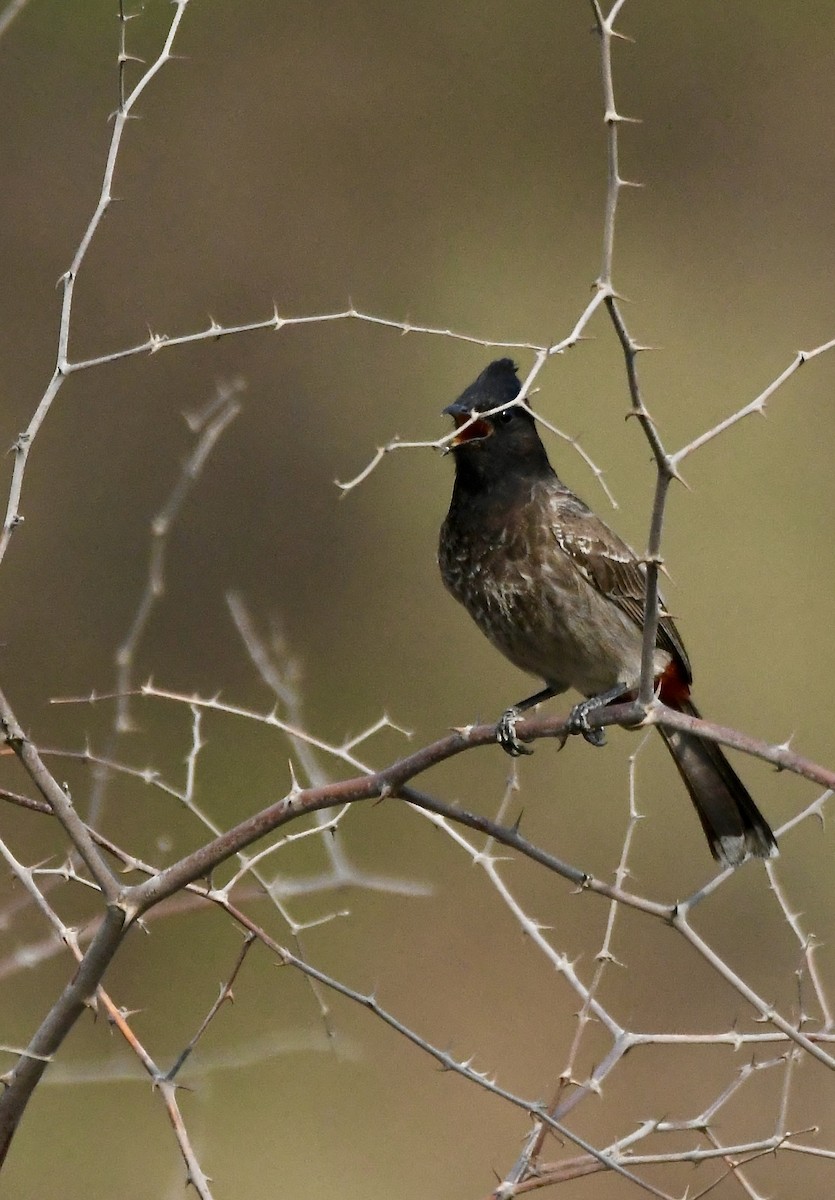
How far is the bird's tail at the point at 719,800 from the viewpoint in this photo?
404cm

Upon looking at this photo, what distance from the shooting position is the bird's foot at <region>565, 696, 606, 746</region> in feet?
9.62

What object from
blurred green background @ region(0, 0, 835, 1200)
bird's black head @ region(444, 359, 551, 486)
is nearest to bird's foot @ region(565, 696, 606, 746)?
bird's black head @ region(444, 359, 551, 486)

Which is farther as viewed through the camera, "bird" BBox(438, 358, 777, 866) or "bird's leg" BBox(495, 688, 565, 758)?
"bird" BBox(438, 358, 777, 866)

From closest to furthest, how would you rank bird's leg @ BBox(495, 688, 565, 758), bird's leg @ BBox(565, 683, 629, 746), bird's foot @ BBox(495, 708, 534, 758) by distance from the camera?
bird's leg @ BBox(495, 688, 565, 758) < bird's foot @ BBox(495, 708, 534, 758) < bird's leg @ BBox(565, 683, 629, 746)

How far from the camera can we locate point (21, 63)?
8.98 meters

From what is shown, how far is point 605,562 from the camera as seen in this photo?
4133 millimetres

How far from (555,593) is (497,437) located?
48cm

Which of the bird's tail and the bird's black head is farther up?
the bird's black head

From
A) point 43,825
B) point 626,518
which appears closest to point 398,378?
point 626,518

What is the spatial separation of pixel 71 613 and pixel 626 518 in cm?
276

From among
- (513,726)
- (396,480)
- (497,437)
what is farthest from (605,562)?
(396,480)

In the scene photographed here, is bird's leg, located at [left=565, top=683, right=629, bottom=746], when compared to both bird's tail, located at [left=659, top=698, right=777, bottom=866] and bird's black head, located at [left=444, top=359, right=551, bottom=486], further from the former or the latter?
bird's black head, located at [left=444, top=359, right=551, bottom=486]

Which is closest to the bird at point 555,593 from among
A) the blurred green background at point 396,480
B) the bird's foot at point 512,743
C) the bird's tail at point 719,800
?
the bird's tail at point 719,800

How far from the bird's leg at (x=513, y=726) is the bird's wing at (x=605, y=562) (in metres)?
0.31
